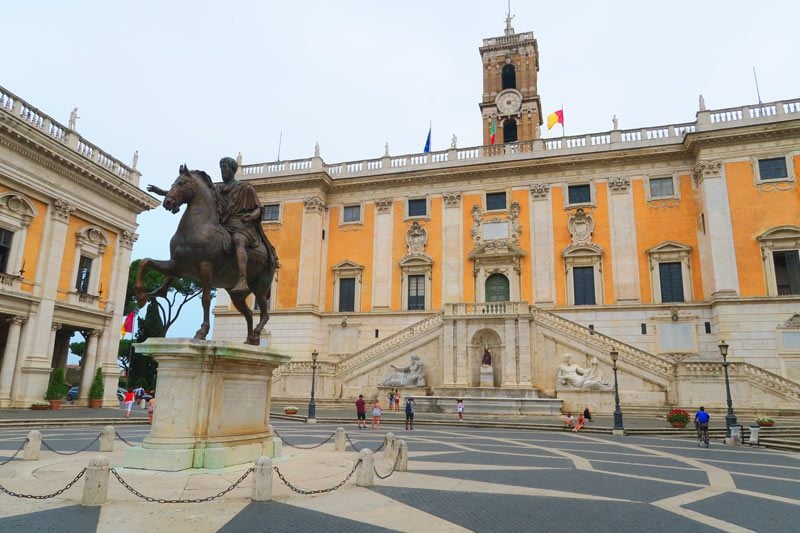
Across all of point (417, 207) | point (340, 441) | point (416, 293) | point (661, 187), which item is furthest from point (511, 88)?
point (340, 441)

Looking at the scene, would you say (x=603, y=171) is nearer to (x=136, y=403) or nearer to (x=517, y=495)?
(x=517, y=495)

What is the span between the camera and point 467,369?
92.4ft

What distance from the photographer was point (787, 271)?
2808 cm

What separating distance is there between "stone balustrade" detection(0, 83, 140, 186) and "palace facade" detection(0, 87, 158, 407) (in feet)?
0.17

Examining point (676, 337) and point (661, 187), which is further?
point (661, 187)

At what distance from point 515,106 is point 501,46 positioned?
23.6 ft

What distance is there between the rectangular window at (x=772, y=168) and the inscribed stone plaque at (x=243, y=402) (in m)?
31.8

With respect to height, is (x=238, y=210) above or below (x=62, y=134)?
below

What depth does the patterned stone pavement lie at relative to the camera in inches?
219

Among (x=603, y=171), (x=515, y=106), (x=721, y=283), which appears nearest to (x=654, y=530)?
(x=721, y=283)

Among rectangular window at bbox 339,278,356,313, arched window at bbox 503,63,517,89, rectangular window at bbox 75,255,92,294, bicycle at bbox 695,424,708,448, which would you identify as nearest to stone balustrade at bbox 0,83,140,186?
rectangular window at bbox 75,255,92,294

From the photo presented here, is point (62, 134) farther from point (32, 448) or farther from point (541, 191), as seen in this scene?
point (541, 191)

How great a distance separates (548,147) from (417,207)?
9768 mm

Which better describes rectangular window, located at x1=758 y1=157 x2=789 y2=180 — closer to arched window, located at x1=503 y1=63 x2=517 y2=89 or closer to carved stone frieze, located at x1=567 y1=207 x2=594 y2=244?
carved stone frieze, located at x1=567 y1=207 x2=594 y2=244
